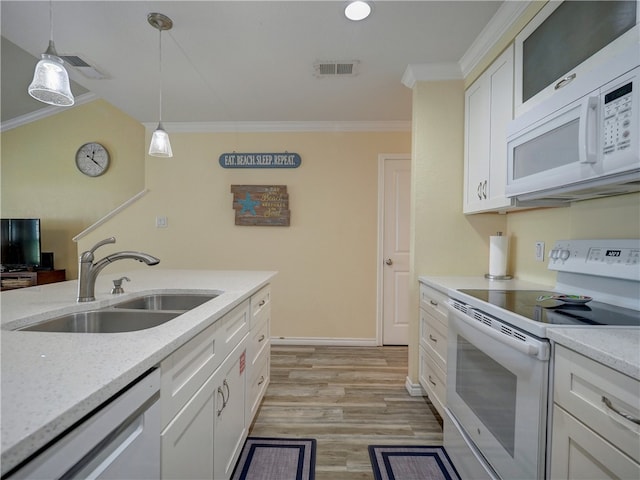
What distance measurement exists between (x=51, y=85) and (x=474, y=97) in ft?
7.94

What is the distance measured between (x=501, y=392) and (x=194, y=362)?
1142 mm

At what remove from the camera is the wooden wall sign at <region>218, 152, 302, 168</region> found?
3344 millimetres

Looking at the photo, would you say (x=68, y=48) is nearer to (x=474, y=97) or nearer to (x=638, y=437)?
(x=474, y=97)

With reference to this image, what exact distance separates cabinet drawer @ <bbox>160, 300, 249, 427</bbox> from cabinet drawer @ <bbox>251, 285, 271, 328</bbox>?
336mm

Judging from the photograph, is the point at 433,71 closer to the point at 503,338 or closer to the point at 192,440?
the point at 503,338

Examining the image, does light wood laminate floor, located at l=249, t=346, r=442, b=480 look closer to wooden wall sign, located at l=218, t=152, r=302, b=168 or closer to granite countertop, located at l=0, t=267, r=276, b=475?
granite countertop, located at l=0, t=267, r=276, b=475

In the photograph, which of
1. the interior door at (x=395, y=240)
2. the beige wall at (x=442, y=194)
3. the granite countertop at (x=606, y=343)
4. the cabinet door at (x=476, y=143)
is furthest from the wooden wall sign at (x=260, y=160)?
the granite countertop at (x=606, y=343)

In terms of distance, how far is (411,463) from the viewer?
5.34 feet

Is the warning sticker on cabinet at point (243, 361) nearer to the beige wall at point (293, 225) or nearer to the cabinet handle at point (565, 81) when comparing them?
the beige wall at point (293, 225)

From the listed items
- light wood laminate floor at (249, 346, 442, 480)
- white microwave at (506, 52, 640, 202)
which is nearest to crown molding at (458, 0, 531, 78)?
white microwave at (506, 52, 640, 202)

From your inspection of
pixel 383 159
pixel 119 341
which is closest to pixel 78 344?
pixel 119 341

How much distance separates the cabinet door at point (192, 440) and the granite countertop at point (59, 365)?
0.81ft

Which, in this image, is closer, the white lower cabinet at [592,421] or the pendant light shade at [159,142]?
the white lower cabinet at [592,421]

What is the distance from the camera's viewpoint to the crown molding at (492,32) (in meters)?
1.63
